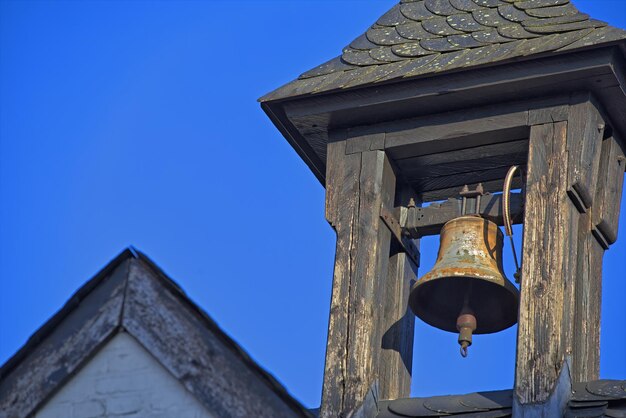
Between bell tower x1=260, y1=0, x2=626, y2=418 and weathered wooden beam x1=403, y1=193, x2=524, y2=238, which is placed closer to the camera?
bell tower x1=260, y1=0, x2=626, y2=418

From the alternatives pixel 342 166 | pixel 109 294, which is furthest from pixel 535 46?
pixel 109 294

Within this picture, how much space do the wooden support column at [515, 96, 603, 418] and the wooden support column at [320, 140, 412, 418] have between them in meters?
0.84

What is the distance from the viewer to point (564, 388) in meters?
8.45

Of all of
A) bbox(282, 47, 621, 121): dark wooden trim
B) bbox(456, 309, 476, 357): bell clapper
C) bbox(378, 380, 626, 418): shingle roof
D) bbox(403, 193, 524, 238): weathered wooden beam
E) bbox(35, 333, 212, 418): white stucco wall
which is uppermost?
bbox(282, 47, 621, 121): dark wooden trim

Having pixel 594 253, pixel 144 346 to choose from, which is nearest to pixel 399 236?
pixel 594 253

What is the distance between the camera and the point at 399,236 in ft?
31.5

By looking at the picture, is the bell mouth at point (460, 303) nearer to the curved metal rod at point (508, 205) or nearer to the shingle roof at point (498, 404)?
the curved metal rod at point (508, 205)

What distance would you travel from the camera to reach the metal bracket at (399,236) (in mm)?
9469

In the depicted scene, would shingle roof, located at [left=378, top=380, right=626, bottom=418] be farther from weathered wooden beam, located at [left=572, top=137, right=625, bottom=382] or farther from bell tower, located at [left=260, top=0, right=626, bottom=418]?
weathered wooden beam, located at [left=572, top=137, right=625, bottom=382]

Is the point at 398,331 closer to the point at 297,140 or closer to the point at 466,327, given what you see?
the point at 466,327

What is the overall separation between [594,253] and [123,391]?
383cm

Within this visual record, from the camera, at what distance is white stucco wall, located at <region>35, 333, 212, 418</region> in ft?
20.0

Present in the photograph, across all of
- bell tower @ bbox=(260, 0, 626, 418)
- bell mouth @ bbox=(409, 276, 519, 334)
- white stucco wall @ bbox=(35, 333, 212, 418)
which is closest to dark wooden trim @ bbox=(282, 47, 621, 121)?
bell tower @ bbox=(260, 0, 626, 418)

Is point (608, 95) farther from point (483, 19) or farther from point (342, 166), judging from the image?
point (342, 166)
